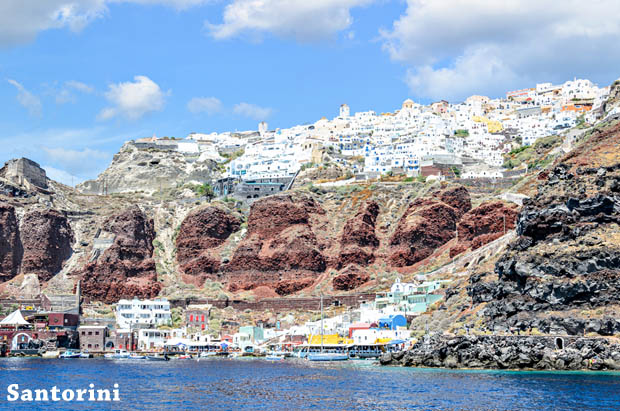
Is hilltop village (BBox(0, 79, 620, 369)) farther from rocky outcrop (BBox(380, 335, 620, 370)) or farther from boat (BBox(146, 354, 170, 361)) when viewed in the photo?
boat (BBox(146, 354, 170, 361))

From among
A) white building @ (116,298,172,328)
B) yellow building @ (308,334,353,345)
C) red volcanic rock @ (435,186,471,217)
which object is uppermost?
red volcanic rock @ (435,186,471,217)

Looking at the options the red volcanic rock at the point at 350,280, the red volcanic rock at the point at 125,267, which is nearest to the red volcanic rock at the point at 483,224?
the red volcanic rock at the point at 350,280

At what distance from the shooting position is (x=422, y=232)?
13738 cm

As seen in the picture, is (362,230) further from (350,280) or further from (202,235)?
→ (202,235)

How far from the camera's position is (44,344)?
128 meters

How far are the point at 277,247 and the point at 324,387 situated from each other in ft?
230

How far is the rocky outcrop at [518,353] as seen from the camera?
78250mm

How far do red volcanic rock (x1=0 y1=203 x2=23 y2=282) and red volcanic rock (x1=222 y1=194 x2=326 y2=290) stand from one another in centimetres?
3484

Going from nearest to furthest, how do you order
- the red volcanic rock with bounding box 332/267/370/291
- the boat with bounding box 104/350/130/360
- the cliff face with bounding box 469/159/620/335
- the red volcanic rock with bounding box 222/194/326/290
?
the cliff face with bounding box 469/159/620/335
the boat with bounding box 104/350/130/360
the red volcanic rock with bounding box 332/267/370/291
the red volcanic rock with bounding box 222/194/326/290

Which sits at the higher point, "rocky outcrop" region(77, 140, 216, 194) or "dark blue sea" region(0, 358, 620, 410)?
"rocky outcrop" region(77, 140, 216, 194)

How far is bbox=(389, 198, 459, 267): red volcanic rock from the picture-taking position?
450 feet

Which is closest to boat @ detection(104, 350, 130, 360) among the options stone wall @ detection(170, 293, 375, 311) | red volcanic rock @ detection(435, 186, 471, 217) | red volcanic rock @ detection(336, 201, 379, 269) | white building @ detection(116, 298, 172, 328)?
white building @ detection(116, 298, 172, 328)

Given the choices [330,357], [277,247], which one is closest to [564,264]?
[330,357]

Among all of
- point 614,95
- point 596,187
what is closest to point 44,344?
point 596,187
